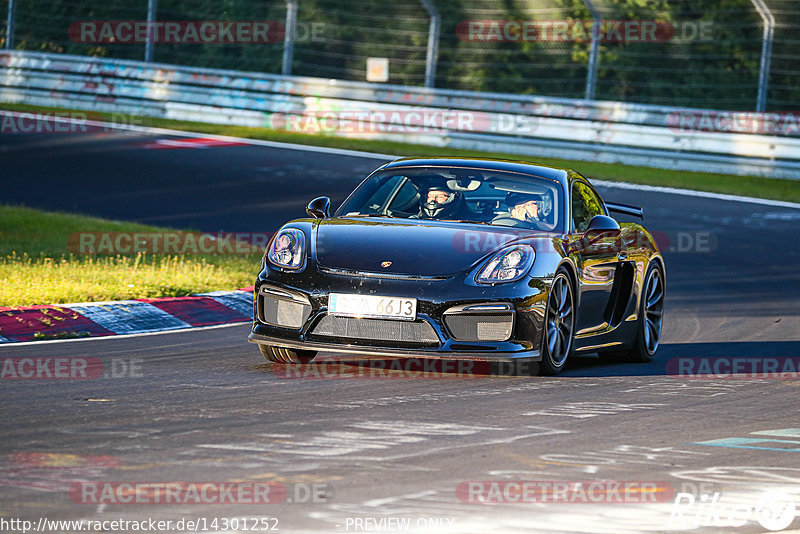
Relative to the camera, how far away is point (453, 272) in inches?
316

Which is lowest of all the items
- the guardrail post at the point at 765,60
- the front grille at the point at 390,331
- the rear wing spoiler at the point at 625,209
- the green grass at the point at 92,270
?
the green grass at the point at 92,270

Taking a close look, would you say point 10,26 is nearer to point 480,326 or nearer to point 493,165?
point 493,165

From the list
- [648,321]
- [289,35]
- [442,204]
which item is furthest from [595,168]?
[442,204]

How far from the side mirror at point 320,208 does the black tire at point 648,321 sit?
7.30 ft

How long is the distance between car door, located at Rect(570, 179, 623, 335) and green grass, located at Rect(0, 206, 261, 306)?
11.0ft

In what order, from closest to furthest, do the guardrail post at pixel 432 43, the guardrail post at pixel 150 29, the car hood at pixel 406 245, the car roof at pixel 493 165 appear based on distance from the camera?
the car hood at pixel 406 245 < the car roof at pixel 493 165 < the guardrail post at pixel 432 43 < the guardrail post at pixel 150 29

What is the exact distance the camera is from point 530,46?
29297 mm

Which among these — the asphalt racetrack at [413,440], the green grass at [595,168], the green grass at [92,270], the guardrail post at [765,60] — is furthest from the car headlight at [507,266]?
the guardrail post at [765,60]

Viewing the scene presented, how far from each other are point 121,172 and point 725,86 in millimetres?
10605

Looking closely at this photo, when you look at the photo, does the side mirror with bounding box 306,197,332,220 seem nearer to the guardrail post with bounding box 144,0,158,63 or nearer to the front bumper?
the front bumper

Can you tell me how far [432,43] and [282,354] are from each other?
15.6m

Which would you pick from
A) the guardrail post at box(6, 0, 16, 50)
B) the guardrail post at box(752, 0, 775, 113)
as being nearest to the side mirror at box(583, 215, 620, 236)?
the guardrail post at box(752, 0, 775, 113)

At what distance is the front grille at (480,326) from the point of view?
795cm

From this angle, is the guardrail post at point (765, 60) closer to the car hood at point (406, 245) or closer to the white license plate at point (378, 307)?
the car hood at point (406, 245)
